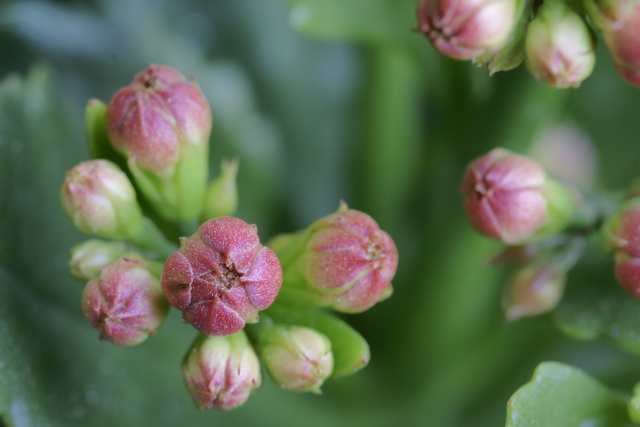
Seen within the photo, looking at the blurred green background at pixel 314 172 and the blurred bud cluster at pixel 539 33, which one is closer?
the blurred bud cluster at pixel 539 33

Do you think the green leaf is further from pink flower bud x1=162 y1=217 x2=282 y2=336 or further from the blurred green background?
pink flower bud x1=162 y1=217 x2=282 y2=336

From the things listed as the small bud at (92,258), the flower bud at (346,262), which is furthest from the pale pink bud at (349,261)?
the small bud at (92,258)

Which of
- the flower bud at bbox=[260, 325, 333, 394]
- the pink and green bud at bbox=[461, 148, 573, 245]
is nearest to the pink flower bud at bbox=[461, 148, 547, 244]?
the pink and green bud at bbox=[461, 148, 573, 245]

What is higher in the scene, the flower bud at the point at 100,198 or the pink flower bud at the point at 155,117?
the pink flower bud at the point at 155,117

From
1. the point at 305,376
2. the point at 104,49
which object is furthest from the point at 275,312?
the point at 104,49

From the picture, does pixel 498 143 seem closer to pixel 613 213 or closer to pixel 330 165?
pixel 613 213

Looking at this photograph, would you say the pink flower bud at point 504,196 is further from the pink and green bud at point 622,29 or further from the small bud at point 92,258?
the small bud at point 92,258

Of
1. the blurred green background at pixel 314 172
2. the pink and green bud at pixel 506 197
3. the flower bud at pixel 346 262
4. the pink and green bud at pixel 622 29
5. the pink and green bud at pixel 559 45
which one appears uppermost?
the pink and green bud at pixel 622 29
